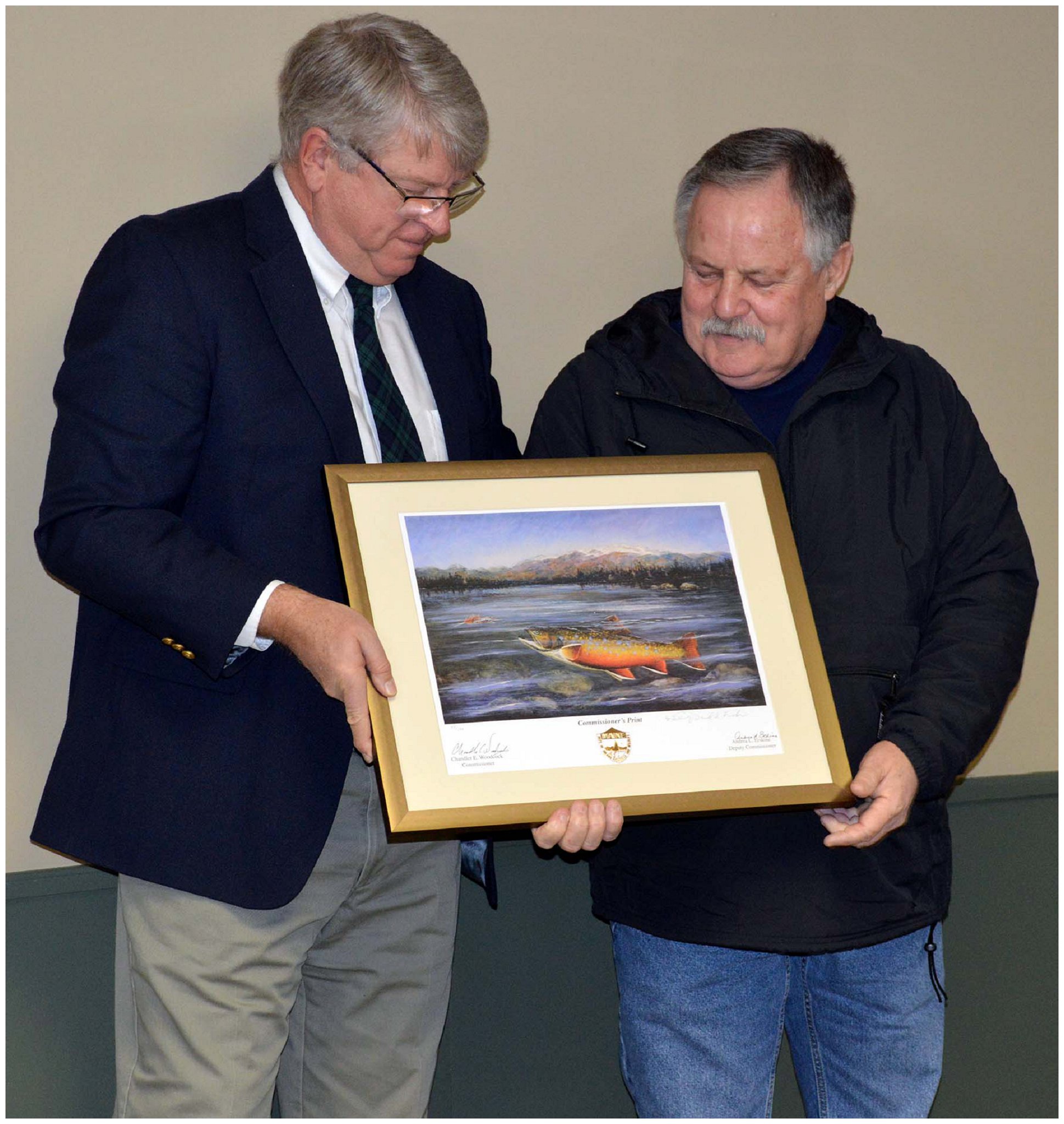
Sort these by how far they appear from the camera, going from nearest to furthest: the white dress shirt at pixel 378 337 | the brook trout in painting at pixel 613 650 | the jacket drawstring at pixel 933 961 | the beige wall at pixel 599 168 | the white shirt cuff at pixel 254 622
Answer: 1. the white shirt cuff at pixel 254 622
2. the brook trout in painting at pixel 613 650
3. the white dress shirt at pixel 378 337
4. the jacket drawstring at pixel 933 961
5. the beige wall at pixel 599 168

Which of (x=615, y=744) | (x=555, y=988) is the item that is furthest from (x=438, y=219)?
(x=555, y=988)

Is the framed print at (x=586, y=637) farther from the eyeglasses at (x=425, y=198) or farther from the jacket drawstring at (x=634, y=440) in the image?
the eyeglasses at (x=425, y=198)

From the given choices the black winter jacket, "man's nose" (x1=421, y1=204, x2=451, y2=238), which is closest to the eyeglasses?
"man's nose" (x1=421, y1=204, x2=451, y2=238)

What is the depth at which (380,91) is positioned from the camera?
177 centimetres

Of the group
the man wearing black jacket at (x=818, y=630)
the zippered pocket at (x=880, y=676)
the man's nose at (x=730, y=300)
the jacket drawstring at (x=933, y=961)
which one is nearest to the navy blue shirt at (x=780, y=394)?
the man wearing black jacket at (x=818, y=630)

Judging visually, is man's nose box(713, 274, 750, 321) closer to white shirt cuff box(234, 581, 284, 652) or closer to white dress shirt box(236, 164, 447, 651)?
white dress shirt box(236, 164, 447, 651)

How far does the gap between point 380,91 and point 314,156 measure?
0.13 m

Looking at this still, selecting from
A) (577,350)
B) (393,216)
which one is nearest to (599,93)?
(577,350)

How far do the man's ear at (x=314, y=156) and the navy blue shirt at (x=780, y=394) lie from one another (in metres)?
0.62

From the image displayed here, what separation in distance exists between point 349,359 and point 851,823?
3.21 feet

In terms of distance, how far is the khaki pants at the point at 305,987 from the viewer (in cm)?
175

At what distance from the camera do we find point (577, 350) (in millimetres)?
2502

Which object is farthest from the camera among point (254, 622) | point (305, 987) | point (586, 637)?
point (305, 987)

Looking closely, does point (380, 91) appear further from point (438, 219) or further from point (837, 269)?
point (837, 269)
